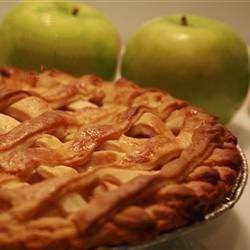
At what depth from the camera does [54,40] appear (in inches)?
49.0

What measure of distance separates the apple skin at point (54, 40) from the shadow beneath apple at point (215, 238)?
0.50 meters

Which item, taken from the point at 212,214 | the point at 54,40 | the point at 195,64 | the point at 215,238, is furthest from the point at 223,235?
the point at 54,40

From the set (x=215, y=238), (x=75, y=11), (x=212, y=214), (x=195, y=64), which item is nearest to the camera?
(x=212, y=214)

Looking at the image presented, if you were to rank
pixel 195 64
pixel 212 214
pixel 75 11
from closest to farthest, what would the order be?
pixel 212 214, pixel 195 64, pixel 75 11

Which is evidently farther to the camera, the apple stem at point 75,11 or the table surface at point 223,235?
the apple stem at point 75,11

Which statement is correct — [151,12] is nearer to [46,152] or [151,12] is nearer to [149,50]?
[149,50]

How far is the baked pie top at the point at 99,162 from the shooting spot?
695 millimetres

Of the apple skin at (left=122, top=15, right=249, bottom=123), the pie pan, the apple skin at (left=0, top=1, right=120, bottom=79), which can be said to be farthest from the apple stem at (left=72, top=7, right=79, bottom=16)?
the pie pan

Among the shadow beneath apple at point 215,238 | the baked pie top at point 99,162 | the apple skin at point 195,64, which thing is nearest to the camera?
the baked pie top at point 99,162

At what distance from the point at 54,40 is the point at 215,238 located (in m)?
0.56

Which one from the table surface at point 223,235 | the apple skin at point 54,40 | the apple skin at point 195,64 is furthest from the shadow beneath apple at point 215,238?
the apple skin at point 54,40

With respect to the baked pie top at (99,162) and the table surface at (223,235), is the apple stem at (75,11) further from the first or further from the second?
the table surface at (223,235)

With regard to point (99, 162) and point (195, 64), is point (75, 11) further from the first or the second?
point (99, 162)

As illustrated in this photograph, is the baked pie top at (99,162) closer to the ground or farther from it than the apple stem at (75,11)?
closer to the ground
